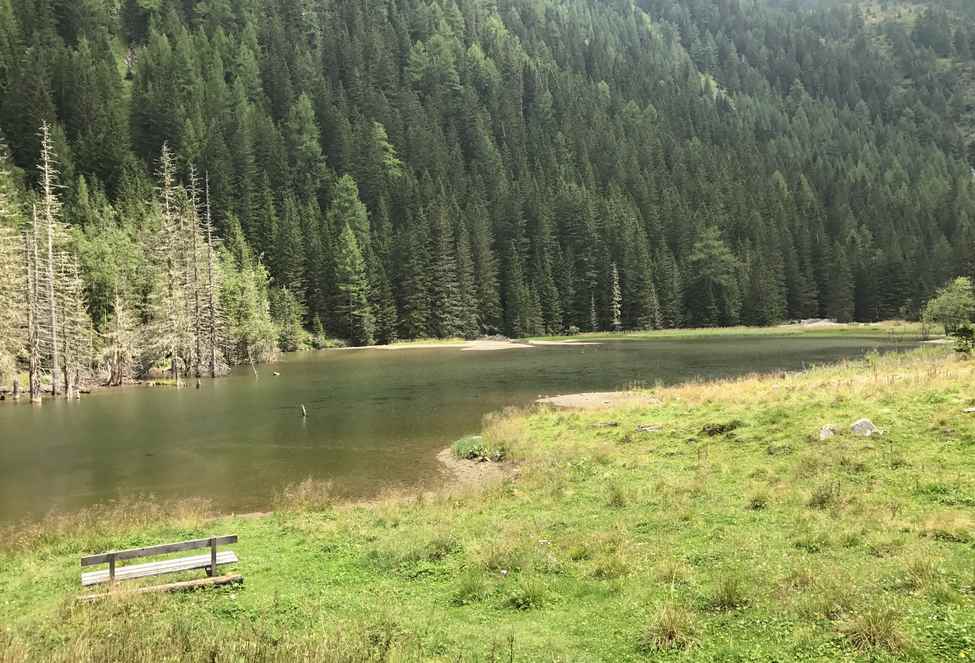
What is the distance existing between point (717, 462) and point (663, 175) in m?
159

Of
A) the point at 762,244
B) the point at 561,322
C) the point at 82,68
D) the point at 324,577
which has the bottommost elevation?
the point at 324,577

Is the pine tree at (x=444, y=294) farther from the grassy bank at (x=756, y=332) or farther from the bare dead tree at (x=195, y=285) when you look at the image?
the bare dead tree at (x=195, y=285)

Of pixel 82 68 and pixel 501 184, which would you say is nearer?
pixel 82 68

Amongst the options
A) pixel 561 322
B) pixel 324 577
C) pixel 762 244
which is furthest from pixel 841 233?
pixel 324 577

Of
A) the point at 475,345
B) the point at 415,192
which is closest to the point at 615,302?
the point at 475,345

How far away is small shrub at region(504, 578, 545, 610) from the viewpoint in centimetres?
1014

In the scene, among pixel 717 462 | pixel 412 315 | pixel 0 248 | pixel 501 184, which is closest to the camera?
pixel 717 462

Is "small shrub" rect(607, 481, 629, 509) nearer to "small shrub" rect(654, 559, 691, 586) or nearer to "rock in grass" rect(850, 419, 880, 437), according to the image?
"small shrub" rect(654, 559, 691, 586)

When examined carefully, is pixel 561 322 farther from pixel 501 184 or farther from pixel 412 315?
pixel 501 184

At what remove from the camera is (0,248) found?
160 ft

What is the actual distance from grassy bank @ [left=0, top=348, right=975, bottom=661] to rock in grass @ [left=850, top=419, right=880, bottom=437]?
0.34 metres

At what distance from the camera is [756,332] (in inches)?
4665

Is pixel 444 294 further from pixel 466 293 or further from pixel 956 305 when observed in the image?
pixel 956 305

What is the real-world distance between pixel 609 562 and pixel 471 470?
13.6 meters
